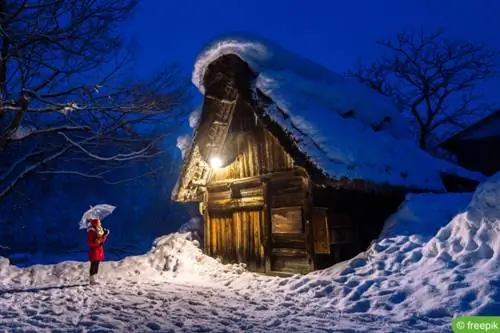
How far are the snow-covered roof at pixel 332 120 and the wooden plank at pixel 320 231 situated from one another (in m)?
1.32

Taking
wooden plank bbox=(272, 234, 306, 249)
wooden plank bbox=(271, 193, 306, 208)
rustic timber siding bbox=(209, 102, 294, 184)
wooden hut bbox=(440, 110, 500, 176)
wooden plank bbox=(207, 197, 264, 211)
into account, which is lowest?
wooden plank bbox=(272, 234, 306, 249)

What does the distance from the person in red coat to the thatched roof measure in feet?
11.8

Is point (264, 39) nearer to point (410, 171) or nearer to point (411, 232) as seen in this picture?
point (410, 171)

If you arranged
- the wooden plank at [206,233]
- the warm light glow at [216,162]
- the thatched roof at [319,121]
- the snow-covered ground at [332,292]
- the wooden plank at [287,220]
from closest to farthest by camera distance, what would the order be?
the snow-covered ground at [332,292] < the thatched roof at [319,121] < the wooden plank at [287,220] < the warm light glow at [216,162] < the wooden plank at [206,233]

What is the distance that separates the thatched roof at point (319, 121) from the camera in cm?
920

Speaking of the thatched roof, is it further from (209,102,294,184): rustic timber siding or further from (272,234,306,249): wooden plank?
(272,234,306,249): wooden plank

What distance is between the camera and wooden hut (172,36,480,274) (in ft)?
31.0

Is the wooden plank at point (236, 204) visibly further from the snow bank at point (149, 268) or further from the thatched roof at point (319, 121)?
the snow bank at point (149, 268)

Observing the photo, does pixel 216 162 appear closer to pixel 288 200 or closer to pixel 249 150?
pixel 249 150

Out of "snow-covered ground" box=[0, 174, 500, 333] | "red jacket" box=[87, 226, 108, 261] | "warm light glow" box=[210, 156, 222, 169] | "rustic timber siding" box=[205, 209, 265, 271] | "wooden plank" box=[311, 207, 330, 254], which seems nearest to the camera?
"snow-covered ground" box=[0, 174, 500, 333]

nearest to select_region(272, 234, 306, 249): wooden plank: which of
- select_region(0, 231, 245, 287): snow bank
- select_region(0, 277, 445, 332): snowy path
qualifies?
select_region(0, 231, 245, 287): snow bank

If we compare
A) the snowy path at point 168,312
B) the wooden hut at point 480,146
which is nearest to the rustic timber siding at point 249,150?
the snowy path at point 168,312

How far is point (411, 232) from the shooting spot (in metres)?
8.45

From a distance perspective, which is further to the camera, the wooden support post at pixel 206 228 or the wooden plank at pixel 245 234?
the wooden support post at pixel 206 228
